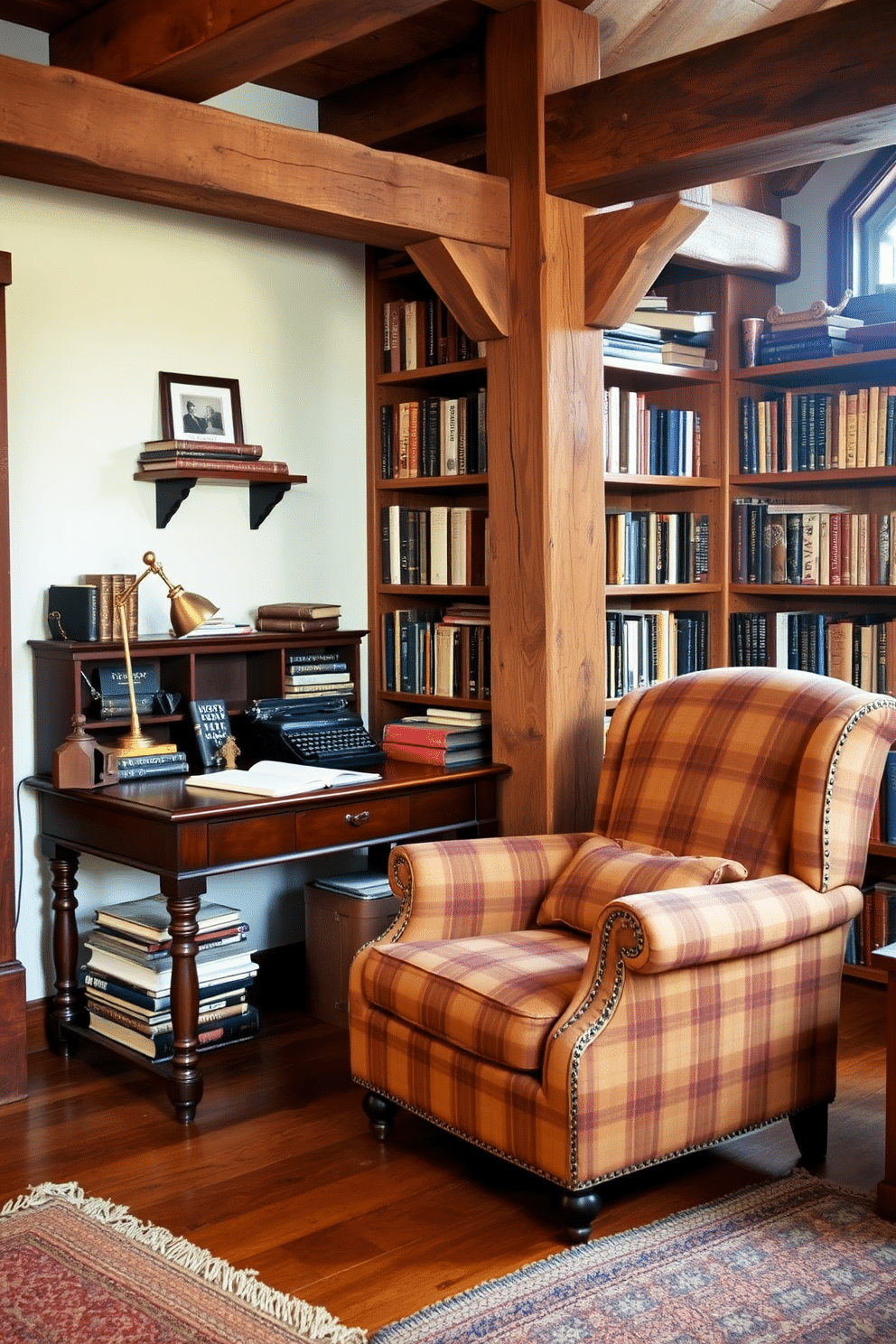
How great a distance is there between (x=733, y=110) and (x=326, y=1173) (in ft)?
8.02

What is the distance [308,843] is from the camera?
10.8 feet

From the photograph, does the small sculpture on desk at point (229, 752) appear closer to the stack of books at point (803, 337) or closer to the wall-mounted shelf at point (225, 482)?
the wall-mounted shelf at point (225, 482)

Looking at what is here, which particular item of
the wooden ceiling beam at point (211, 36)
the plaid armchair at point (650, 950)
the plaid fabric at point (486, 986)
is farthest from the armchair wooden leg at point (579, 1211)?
the wooden ceiling beam at point (211, 36)

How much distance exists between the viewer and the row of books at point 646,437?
403 centimetres

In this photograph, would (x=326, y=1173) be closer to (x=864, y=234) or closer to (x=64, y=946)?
(x=64, y=946)

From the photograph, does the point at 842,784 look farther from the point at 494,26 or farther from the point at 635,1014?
the point at 494,26

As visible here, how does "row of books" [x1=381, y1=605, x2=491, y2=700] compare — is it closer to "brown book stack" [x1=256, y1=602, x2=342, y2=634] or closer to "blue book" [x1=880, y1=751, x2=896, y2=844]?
"brown book stack" [x1=256, y1=602, x2=342, y2=634]

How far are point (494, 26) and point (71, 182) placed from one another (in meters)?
1.20

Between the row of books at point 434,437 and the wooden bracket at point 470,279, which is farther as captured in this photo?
the row of books at point 434,437

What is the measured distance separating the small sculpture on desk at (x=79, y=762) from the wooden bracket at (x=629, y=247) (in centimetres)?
166

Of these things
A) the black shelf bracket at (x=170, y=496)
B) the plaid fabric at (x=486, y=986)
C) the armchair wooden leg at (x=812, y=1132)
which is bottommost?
the armchair wooden leg at (x=812, y=1132)

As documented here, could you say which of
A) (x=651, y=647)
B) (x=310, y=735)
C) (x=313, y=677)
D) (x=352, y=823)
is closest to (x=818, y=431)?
(x=651, y=647)

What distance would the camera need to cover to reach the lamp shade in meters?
3.40

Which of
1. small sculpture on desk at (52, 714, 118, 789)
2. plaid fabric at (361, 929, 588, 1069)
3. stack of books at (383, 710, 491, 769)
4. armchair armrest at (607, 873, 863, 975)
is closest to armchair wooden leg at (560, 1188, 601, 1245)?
plaid fabric at (361, 929, 588, 1069)
